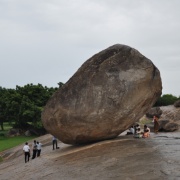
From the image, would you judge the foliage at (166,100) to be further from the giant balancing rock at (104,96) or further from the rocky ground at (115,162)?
the rocky ground at (115,162)

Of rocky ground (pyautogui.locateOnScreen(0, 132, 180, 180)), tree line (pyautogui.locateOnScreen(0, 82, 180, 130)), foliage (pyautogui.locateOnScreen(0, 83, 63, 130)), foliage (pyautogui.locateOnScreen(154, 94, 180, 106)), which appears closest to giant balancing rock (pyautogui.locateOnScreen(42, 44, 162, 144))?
rocky ground (pyautogui.locateOnScreen(0, 132, 180, 180))

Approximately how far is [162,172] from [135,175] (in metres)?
0.89

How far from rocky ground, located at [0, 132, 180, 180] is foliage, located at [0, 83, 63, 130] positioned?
1236 inches

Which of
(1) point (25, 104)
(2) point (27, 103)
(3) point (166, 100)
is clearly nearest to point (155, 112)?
(3) point (166, 100)

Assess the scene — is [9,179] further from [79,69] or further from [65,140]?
[79,69]

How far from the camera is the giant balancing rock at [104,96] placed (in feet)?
55.1

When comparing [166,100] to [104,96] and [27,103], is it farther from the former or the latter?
[104,96]

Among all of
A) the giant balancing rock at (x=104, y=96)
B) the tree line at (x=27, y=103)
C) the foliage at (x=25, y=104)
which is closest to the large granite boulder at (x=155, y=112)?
the tree line at (x=27, y=103)

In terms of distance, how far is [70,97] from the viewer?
17.1 m

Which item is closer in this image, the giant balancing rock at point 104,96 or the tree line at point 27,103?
the giant balancing rock at point 104,96

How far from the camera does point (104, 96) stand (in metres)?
16.8

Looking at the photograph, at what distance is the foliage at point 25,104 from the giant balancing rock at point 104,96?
31.2 metres

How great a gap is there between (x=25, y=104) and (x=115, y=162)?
3803cm

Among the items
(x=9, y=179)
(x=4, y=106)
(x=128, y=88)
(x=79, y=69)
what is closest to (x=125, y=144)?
(x=128, y=88)
